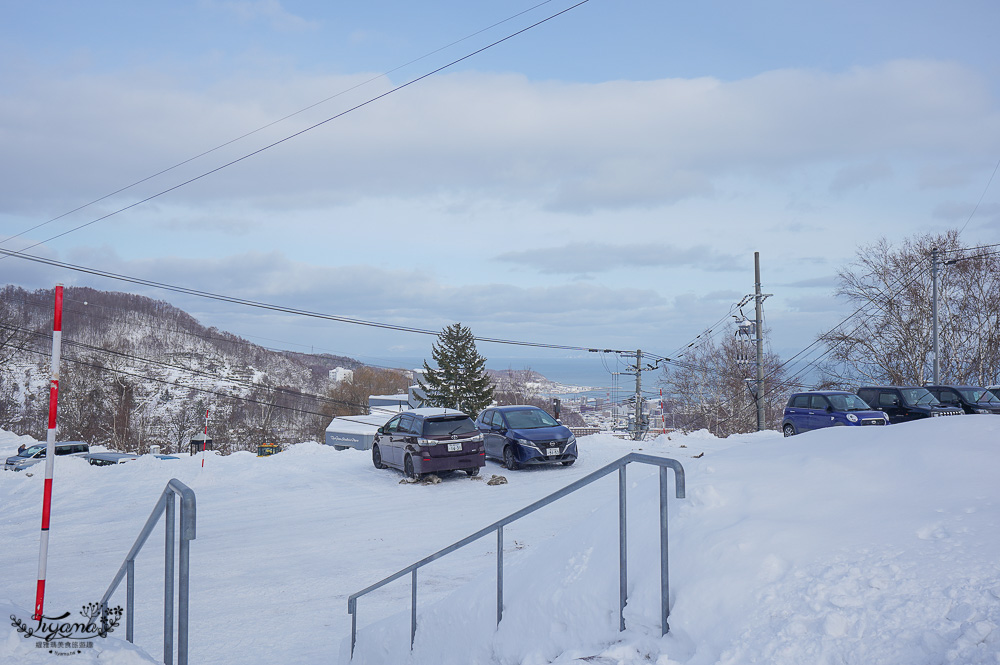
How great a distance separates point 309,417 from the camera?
9388 centimetres

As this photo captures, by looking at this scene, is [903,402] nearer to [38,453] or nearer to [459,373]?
[38,453]

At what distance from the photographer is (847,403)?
21.0 m

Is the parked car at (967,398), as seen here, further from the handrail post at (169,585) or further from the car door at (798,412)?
the handrail post at (169,585)

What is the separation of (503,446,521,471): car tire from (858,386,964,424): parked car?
13663 mm

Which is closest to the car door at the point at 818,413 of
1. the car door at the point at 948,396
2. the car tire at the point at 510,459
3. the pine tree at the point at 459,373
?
the car door at the point at 948,396

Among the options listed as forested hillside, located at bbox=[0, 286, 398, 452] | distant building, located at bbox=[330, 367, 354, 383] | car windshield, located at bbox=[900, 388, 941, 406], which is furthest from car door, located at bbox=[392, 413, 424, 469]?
distant building, located at bbox=[330, 367, 354, 383]

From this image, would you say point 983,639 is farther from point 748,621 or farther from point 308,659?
point 308,659

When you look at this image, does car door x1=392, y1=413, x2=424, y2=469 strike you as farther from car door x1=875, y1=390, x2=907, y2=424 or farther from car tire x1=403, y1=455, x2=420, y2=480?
car door x1=875, y1=390, x2=907, y2=424

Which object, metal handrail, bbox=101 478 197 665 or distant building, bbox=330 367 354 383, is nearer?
metal handrail, bbox=101 478 197 665

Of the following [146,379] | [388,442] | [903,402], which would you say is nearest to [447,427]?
[388,442]

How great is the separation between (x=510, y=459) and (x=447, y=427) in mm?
2142

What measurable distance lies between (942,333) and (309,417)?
76.5 metres

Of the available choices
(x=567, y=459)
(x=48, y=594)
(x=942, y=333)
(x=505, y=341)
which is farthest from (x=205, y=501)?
(x=942, y=333)

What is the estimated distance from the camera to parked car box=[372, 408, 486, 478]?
15805 mm
